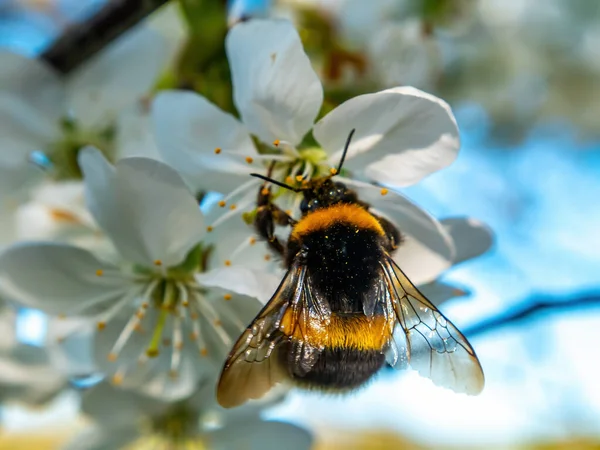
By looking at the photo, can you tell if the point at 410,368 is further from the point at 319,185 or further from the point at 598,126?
the point at 598,126

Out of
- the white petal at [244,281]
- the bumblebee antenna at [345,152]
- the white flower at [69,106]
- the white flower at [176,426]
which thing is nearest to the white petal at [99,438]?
the white flower at [176,426]

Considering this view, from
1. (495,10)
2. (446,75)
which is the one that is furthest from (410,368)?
(495,10)

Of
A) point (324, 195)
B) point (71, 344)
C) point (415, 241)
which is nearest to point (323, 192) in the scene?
point (324, 195)

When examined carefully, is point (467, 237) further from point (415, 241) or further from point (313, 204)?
point (313, 204)

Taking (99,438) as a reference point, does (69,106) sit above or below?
above

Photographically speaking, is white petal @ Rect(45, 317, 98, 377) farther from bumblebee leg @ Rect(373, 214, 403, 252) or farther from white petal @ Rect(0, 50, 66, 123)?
bumblebee leg @ Rect(373, 214, 403, 252)

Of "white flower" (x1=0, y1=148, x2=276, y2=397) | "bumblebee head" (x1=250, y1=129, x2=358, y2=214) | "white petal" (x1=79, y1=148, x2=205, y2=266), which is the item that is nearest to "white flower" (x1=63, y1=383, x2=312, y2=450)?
"white flower" (x1=0, y1=148, x2=276, y2=397)
